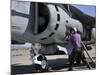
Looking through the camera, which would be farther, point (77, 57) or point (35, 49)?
point (77, 57)

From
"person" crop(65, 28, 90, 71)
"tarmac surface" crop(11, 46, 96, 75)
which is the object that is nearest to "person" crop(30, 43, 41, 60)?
"tarmac surface" crop(11, 46, 96, 75)

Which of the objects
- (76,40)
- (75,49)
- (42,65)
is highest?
(76,40)

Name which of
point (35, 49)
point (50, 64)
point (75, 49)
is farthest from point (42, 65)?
point (75, 49)

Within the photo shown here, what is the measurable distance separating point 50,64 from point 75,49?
381mm

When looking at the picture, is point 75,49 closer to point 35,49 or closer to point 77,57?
point 77,57

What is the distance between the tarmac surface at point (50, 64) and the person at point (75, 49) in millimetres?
57

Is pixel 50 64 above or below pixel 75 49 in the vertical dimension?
below

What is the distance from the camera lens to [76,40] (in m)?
2.71

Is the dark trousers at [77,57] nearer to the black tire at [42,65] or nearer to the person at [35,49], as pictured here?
the black tire at [42,65]

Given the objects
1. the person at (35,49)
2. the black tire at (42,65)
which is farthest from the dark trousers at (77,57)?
the person at (35,49)

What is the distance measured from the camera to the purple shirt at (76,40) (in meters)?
2.69

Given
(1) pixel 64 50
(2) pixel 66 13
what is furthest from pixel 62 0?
(1) pixel 64 50

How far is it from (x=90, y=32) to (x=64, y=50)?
0.43 meters

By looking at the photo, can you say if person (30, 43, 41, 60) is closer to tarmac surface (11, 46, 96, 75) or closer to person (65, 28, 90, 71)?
tarmac surface (11, 46, 96, 75)
